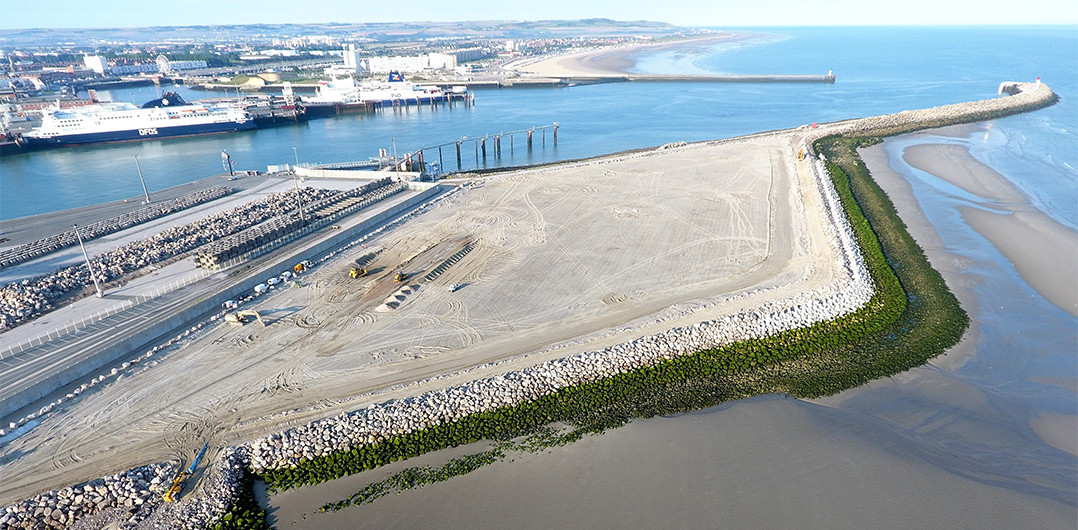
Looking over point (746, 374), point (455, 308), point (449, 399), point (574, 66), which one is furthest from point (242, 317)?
point (574, 66)

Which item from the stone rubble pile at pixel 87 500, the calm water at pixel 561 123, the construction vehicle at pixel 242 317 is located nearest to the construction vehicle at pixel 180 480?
the stone rubble pile at pixel 87 500

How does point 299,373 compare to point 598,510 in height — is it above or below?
above

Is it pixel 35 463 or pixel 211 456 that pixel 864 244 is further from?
pixel 35 463

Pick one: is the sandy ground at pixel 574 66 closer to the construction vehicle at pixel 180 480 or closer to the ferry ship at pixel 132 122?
the ferry ship at pixel 132 122

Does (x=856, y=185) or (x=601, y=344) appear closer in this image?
(x=601, y=344)

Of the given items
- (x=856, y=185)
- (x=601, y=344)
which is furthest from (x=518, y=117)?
(x=601, y=344)

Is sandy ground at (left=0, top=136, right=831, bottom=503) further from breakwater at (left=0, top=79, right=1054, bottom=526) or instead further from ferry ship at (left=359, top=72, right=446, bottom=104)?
ferry ship at (left=359, top=72, right=446, bottom=104)

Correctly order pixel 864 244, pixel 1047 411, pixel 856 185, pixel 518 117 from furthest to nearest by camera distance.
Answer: pixel 518 117
pixel 856 185
pixel 864 244
pixel 1047 411

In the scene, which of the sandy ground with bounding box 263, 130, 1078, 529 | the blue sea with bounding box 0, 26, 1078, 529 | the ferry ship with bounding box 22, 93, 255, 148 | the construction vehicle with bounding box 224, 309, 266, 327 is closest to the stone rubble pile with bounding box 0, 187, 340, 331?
the construction vehicle with bounding box 224, 309, 266, 327
